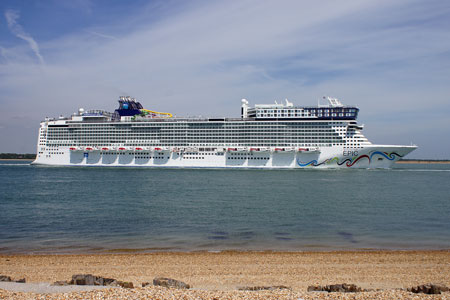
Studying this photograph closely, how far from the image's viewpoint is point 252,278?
8938 mm

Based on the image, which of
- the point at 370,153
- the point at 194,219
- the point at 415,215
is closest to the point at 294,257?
the point at 194,219

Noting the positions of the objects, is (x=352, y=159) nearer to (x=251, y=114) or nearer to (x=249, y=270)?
(x=251, y=114)

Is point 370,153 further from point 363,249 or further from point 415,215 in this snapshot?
point 363,249

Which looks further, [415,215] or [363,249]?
[415,215]

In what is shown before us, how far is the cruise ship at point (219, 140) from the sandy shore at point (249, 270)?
46287 mm

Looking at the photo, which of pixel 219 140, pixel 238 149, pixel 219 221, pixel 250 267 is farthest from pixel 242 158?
pixel 250 267

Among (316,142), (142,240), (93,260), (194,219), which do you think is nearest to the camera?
(93,260)

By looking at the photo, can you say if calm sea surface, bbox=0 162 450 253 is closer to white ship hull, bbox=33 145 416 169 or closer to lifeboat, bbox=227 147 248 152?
white ship hull, bbox=33 145 416 169

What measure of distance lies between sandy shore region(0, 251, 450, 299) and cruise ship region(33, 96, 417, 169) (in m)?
46.3

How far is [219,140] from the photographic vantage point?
6281cm

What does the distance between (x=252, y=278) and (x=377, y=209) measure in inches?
583

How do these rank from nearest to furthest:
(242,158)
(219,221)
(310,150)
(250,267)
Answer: (250,267), (219,221), (310,150), (242,158)

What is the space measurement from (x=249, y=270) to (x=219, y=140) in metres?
53.4

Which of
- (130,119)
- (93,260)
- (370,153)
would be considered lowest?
(93,260)
